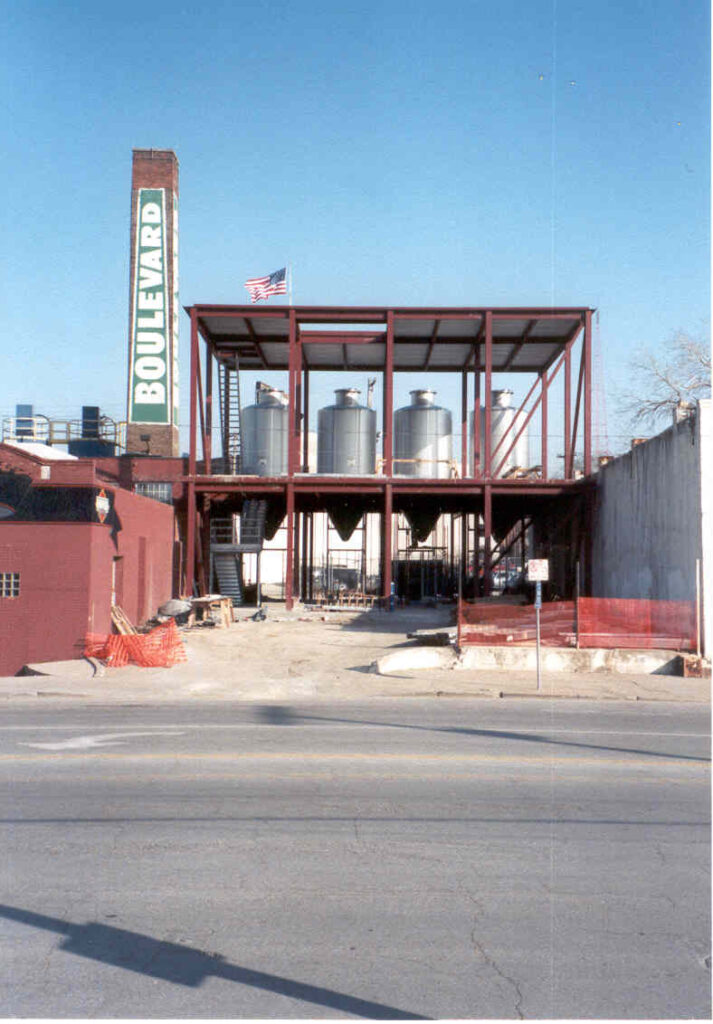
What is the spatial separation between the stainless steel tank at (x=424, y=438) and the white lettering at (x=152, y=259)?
12108mm

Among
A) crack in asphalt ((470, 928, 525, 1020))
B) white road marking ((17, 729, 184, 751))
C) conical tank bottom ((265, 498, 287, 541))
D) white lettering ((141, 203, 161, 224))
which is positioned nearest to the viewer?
crack in asphalt ((470, 928, 525, 1020))

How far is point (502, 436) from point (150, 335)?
16.0 meters

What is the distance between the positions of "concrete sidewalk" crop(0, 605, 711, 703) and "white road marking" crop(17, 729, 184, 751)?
13.9ft

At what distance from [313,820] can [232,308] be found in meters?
26.7

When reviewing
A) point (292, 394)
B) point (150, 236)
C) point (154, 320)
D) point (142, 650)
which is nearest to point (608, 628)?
point (142, 650)

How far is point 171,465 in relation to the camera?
36125 millimetres

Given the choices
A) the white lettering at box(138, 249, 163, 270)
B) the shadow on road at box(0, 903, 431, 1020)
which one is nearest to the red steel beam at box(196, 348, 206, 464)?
the white lettering at box(138, 249, 163, 270)

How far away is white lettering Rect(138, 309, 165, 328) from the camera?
3753 centimetres

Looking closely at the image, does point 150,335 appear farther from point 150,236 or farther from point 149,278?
point 150,236

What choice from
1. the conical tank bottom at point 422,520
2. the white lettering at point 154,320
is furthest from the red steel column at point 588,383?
the white lettering at point 154,320

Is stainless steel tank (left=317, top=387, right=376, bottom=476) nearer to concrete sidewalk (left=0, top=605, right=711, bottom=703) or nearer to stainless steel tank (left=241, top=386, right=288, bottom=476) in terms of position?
stainless steel tank (left=241, top=386, right=288, bottom=476)

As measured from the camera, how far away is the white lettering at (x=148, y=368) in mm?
37281

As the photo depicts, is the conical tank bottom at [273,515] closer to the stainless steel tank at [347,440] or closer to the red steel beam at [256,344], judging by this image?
the stainless steel tank at [347,440]

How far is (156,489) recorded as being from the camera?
3606 cm
